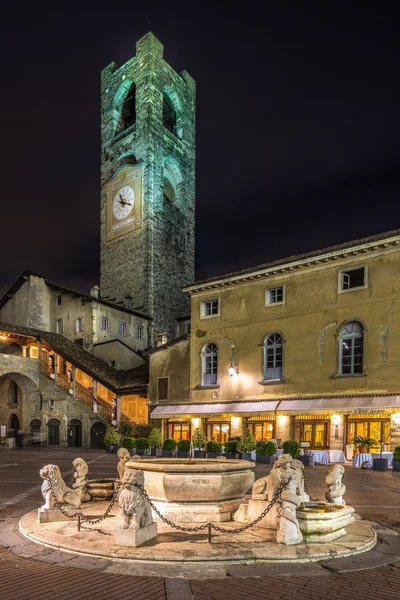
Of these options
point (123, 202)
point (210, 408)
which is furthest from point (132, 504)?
point (123, 202)

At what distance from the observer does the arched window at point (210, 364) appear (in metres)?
30.0

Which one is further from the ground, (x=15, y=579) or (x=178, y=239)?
(x=178, y=239)

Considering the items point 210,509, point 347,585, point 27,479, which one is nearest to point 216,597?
point 347,585

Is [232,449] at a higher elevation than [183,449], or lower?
higher

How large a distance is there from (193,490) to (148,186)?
141ft

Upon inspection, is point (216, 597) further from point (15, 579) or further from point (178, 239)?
point (178, 239)

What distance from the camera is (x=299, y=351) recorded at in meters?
26.3

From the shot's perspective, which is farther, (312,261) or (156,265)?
(156,265)

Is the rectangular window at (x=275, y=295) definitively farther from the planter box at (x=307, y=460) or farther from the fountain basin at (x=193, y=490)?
the fountain basin at (x=193, y=490)

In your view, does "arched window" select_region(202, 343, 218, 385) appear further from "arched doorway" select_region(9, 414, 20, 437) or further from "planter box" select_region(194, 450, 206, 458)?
"arched doorway" select_region(9, 414, 20, 437)

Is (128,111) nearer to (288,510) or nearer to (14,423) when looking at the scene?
(14,423)

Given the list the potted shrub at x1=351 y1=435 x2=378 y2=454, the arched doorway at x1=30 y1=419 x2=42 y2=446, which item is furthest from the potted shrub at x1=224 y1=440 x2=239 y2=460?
the arched doorway at x1=30 y1=419 x2=42 y2=446

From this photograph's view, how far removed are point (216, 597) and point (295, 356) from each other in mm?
21083

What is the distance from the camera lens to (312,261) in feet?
84.9
